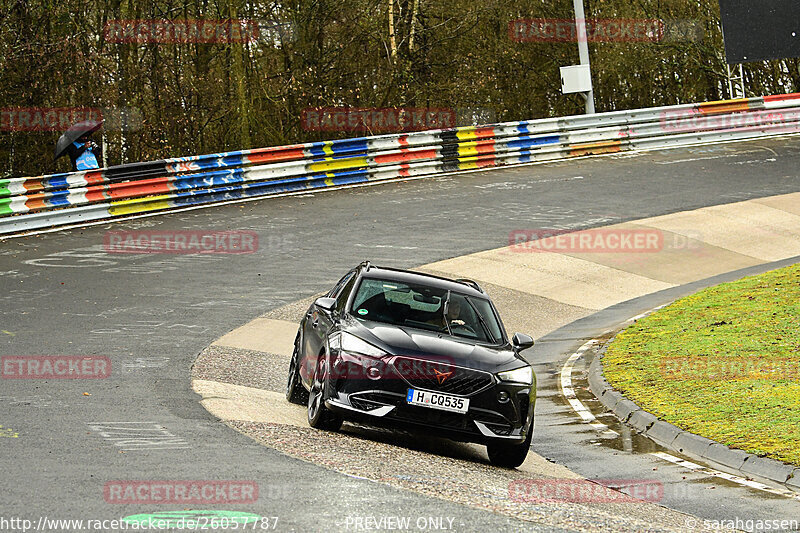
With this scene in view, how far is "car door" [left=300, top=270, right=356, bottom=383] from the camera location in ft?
34.3

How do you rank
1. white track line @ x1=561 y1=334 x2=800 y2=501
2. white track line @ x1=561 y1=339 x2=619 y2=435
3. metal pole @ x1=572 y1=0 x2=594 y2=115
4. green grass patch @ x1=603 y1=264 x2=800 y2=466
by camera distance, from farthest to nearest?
metal pole @ x1=572 y1=0 x2=594 y2=115
white track line @ x1=561 y1=339 x2=619 y2=435
green grass patch @ x1=603 y1=264 x2=800 y2=466
white track line @ x1=561 y1=334 x2=800 y2=501

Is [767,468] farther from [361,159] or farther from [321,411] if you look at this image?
[361,159]

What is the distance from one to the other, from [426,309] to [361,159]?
54.8 ft

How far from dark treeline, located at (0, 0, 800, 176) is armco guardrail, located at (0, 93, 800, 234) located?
4501mm

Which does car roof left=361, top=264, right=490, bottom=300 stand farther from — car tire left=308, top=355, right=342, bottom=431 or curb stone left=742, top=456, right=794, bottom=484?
curb stone left=742, top=456, right=794, bottom=484

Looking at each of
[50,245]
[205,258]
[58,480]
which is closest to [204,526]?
[58,480]

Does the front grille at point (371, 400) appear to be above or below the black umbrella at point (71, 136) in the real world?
below

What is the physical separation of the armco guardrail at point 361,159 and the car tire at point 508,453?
1524cm

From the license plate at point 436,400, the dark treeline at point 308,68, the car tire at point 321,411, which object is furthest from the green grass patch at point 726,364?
the dark treeline at point 308,68

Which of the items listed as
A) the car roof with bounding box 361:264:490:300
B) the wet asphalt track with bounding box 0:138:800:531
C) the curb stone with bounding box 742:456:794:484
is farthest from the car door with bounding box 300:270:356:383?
the curb stone with bounding box 742:456:794:484

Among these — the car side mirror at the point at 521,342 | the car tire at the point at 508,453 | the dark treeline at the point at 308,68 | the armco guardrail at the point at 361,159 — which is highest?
the dark treeline at the point at 308,68

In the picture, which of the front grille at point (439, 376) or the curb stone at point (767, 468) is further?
the front grille at point (439, 376)

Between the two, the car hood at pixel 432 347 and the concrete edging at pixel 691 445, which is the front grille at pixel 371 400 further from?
the concrete edging at pixel 691 445

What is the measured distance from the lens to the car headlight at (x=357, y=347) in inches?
375
